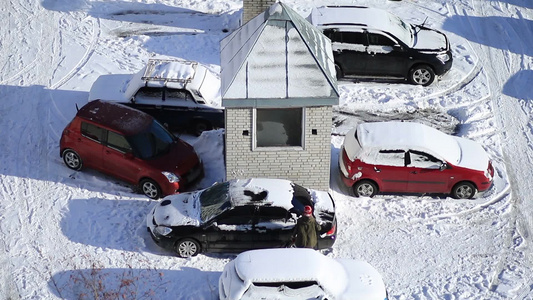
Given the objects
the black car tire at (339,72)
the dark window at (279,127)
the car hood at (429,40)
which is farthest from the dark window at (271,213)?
the car hood at (429,40)

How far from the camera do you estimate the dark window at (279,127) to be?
63.6ft

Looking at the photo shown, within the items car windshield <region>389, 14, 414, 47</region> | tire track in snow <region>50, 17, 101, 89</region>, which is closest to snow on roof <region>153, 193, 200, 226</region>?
tire track in snow <region>50, 17, 101, 89</region>

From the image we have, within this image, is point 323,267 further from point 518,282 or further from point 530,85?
point 530,85

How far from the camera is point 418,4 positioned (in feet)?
96.2

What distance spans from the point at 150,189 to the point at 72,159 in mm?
2335

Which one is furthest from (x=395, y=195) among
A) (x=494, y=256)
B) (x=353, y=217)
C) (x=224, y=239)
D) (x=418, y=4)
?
(x=418, y=4)

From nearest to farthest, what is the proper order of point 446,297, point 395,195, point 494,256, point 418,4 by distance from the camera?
point 446,297 < point 494,256 < point 395,195 < point 418,4

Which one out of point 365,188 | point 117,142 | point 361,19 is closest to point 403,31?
point 361,19

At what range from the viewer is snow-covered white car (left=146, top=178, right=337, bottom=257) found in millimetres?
17953

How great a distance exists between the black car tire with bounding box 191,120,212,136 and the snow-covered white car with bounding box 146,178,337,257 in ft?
14.3

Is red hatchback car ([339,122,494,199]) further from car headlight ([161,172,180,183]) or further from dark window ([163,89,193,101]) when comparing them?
dark window ([163,89,193,101])

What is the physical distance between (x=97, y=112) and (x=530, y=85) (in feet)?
43.3

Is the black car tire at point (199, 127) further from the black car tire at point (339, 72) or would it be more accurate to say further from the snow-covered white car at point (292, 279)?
the snow-covered white car at point (292, 279)

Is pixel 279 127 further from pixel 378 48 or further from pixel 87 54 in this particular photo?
pixel 87 54
